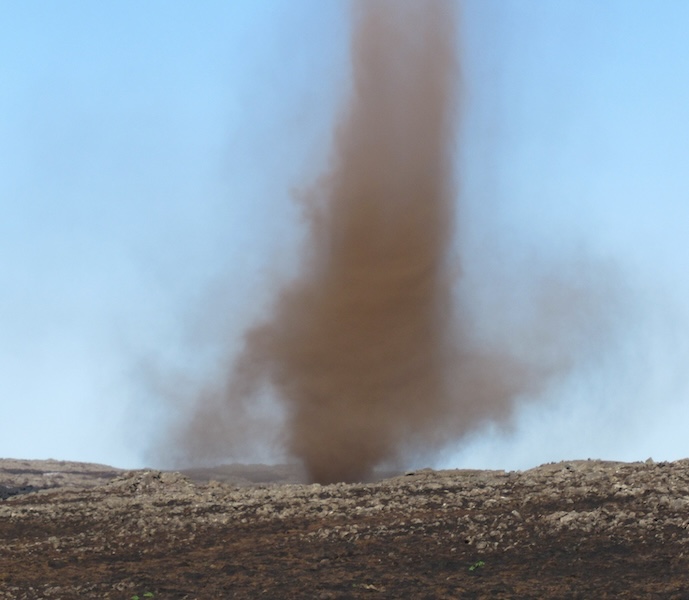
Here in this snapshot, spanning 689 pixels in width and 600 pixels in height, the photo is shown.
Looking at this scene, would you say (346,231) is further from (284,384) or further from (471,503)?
(471,503)

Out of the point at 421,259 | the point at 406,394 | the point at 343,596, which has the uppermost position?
the point at 421,259

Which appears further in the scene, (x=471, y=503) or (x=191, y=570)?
(x=471, y=503)

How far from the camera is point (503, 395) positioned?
1630 inches

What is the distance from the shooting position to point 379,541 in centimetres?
2317

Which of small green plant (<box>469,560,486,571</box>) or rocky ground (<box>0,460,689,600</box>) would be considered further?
small green plant (<box>469,560,486,571</box>)

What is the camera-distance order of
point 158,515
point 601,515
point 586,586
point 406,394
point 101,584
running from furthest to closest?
point 406,394 < point 158,515 < point 601,515 < point 101,584 < point 586,586

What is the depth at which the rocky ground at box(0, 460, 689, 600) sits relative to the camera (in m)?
20.1

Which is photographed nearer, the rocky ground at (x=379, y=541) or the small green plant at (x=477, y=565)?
the rocky ground at (x=379, y=541)

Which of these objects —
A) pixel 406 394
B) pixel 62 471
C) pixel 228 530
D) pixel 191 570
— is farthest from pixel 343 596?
pixel 62 471

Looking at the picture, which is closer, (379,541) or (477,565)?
(477,565)

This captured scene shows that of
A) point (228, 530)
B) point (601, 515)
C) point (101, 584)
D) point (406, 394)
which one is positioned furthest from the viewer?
point (406, 394)

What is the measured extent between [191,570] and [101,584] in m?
1.73

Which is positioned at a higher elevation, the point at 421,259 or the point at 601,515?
the point at 421,259

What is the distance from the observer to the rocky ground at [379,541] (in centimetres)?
2006
